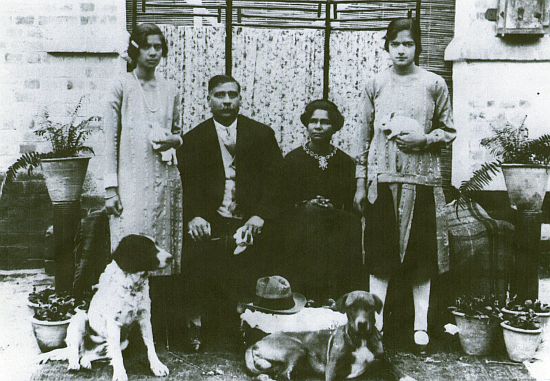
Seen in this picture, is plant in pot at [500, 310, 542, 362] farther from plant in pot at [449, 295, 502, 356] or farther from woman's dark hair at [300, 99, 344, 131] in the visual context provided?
woman's dark hair at [300, 99, 344, 131]

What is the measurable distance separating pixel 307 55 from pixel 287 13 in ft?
2.71

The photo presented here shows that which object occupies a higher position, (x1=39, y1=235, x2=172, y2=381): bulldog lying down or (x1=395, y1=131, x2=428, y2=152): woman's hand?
(x1=395, y1=131, x2=428, y2=152): woman's hand

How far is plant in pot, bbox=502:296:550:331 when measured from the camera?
16.0 ft

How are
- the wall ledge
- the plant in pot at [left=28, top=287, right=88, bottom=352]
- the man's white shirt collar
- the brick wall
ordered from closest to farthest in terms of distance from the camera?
the plant in pot at [left=28, top=287, right=88, bottom=352]
the man's white shirt collar
the brick wall
the wall ledge

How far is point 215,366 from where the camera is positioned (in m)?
4.57

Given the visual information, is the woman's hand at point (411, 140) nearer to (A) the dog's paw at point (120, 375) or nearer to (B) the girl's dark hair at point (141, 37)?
(B) the girl's dark hair at point (141, 37)

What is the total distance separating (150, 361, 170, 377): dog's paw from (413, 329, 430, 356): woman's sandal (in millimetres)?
1770

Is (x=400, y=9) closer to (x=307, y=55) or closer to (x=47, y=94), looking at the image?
(x=307, y=55)

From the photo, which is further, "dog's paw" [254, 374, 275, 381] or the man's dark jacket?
the man's dark jacket

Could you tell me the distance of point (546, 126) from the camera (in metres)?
6.62

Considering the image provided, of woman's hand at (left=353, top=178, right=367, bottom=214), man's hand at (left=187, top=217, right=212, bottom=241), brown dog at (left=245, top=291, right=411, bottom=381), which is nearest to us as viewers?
brown dog at (left=245, top=291, right=411, bottom=381)

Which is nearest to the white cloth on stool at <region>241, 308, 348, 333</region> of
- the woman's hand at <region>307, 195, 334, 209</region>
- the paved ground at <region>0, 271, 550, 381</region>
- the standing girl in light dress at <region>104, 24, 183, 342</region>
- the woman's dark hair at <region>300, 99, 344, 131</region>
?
the paved ground at <region>0, 271, 550, 381</region>

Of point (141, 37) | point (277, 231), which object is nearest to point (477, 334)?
point (277, 231)

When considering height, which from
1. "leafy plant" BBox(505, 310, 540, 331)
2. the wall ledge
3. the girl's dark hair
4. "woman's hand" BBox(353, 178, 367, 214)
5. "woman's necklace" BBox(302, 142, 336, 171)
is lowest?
"leafy plant" BBox(505, 310, 540, 331)
